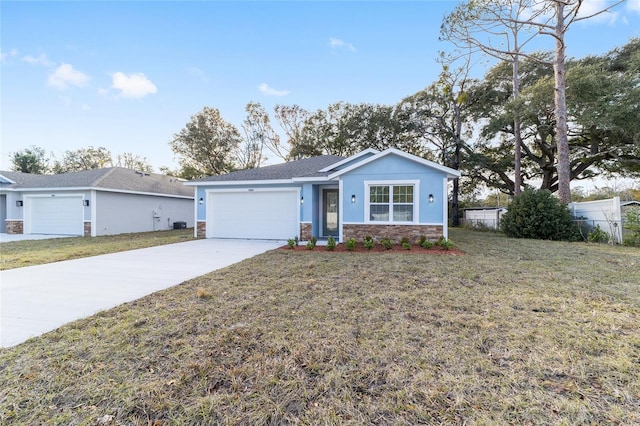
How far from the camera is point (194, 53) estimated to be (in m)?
13.5

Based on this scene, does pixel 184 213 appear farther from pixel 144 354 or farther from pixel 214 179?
pixel 144 354

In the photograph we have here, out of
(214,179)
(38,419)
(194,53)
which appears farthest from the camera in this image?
(194,53)

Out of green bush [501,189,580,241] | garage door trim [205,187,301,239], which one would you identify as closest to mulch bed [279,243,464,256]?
garage door trim [205,187,301,239]

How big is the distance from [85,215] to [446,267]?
53.9ft

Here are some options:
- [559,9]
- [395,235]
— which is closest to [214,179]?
[395,235]

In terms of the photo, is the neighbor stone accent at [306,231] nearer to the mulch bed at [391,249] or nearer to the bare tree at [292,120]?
the mulch bed at [391,249]

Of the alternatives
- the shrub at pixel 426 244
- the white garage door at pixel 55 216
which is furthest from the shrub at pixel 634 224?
the white garage door at pixel 55 216

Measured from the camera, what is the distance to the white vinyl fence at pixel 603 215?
33.1 feet

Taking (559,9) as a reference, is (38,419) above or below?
below

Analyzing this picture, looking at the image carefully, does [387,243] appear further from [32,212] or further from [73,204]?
[32,212]

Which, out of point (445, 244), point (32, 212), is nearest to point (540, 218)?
point (445, 244)

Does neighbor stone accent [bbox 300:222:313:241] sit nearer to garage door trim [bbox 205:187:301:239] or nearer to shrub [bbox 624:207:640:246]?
garage door trim [bbox 205:187:301:239]

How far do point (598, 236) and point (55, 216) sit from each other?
81.9ft

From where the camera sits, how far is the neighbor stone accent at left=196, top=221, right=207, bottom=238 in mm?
12547
